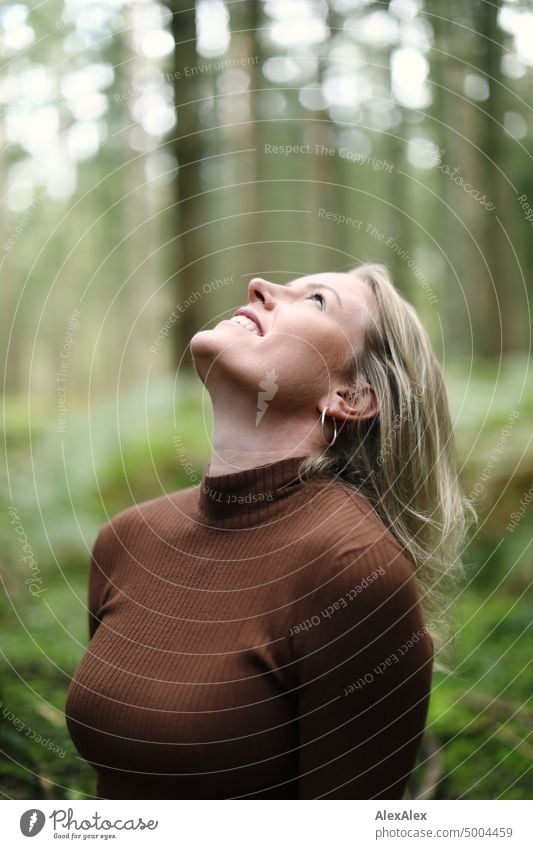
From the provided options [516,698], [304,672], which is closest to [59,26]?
[304,672]

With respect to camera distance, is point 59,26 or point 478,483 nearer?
point 59,26

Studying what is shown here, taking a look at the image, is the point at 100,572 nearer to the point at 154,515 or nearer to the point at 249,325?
the point at 154,515

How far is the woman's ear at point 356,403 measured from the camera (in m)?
2.31

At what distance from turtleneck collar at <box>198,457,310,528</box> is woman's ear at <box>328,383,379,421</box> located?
0.60ft

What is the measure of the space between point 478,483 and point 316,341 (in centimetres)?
393

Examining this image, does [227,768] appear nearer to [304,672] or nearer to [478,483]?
[304,672]

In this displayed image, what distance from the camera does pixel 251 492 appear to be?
223 cm

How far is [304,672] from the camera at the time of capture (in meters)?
1.96

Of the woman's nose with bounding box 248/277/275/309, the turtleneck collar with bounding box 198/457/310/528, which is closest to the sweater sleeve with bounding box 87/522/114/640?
the turtleneck collar with bounding box 198/457/310/528

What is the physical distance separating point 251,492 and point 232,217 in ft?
17.8

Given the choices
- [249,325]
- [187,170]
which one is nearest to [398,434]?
[249,325]

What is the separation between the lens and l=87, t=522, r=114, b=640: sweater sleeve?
247 centimetres
